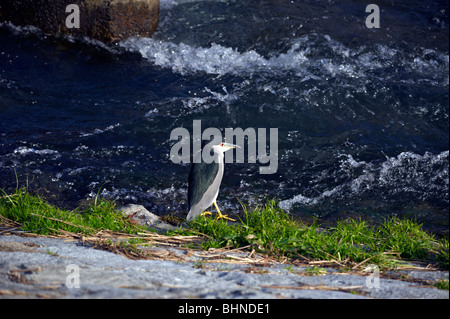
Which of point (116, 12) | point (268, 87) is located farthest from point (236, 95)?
point (116, 12)

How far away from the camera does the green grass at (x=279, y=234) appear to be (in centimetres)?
370

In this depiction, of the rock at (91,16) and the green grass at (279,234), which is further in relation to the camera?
the rock at (91,16)

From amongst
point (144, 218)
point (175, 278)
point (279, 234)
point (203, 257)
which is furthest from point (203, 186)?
point (175, 278)

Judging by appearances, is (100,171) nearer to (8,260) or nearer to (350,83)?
(8,260)

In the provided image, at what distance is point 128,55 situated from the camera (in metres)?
8.36

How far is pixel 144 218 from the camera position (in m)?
4.66

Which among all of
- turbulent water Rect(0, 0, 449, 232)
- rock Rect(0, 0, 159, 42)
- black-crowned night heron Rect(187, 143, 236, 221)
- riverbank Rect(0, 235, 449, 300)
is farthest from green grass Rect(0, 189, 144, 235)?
rock Rect(0, 0, 159, 42)

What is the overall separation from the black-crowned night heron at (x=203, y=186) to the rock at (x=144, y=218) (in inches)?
10.4

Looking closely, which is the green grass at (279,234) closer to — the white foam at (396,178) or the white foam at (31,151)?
the white foam at (396,178)

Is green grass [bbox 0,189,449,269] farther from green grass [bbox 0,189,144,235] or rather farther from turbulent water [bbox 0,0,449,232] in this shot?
turbulent water [bbox 0,0,449,232]

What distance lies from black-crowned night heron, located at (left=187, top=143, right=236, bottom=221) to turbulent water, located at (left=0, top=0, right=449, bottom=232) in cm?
70

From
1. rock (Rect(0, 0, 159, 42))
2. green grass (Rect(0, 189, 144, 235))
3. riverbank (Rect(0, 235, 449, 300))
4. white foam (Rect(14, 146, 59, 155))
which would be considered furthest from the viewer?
rock (Rect(0, 0, 159, 42))

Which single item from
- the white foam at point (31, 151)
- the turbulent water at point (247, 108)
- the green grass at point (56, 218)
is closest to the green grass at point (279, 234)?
the green grass at point (56, 218)

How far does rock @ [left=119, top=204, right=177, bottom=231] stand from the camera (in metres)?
4.51
